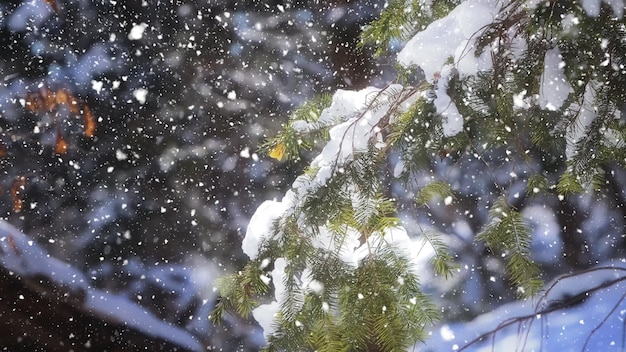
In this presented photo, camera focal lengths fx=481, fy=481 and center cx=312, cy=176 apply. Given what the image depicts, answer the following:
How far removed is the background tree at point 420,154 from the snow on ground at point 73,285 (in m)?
4.02

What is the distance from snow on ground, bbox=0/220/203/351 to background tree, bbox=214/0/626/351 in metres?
4.02

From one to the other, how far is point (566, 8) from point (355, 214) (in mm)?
679

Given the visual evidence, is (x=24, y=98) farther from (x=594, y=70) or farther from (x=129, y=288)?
(x=594, y=70)

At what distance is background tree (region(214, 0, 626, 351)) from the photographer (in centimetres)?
112

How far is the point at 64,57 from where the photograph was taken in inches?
161

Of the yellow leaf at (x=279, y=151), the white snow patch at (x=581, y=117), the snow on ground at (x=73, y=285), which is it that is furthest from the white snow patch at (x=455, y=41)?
the snow on ground at (x=73, y=285)

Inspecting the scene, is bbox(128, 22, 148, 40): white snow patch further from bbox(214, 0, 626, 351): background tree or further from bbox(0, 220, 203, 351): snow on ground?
bbox(214, 0, 626, 351): background tree

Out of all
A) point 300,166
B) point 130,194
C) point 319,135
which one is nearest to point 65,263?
point 130,194

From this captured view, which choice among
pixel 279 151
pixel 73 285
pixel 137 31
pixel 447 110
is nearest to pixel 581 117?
pixel 447 110

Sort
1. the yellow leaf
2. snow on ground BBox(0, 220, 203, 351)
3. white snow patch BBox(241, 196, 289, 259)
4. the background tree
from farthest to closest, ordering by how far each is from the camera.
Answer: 1. snow on ground BBox(0, 220, 203, 351)
2. the yellow leaf
3. white snow patch BBox(241, 196, 289, 259)
4. the background tree

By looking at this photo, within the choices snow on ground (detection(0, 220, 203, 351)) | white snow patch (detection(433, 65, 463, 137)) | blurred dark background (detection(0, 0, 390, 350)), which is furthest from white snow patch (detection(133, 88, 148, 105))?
white snow patch (detection(433, 65, 463, 137))

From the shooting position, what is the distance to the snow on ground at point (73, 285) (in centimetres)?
451

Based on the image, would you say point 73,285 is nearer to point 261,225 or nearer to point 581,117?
point 261,225

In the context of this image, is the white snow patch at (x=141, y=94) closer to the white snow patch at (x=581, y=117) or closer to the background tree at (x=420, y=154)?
the background tree at (x=420, y=154)
